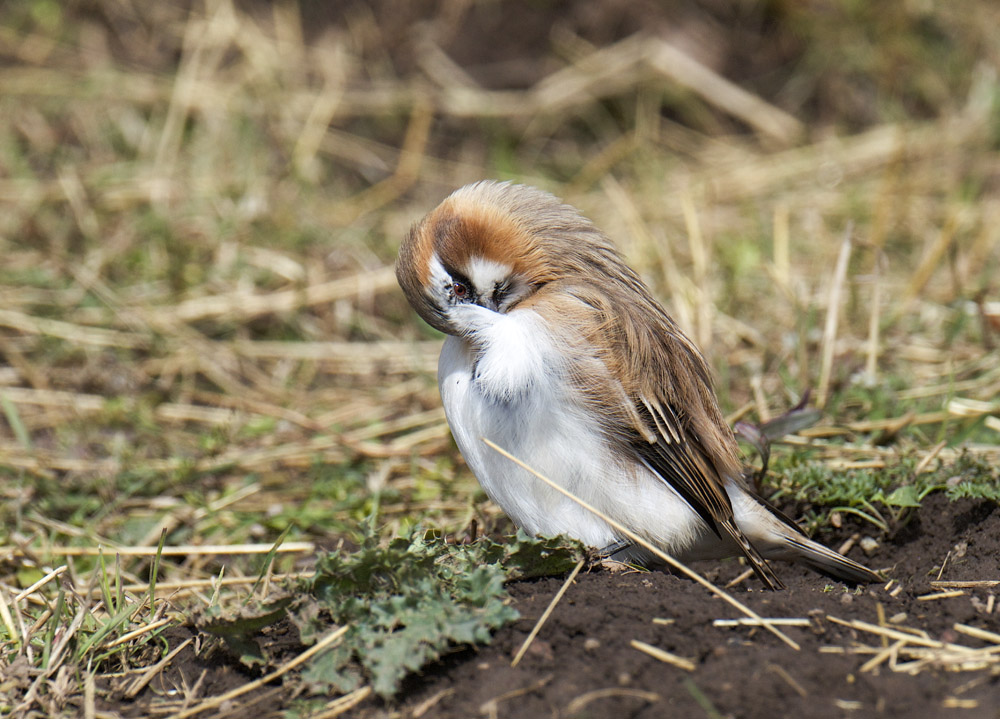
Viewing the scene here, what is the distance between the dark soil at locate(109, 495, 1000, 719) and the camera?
2.67m

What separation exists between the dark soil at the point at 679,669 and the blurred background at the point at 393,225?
4.00ft

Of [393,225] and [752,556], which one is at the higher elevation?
[393,225]

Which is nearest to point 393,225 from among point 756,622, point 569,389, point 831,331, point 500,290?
point 831,331

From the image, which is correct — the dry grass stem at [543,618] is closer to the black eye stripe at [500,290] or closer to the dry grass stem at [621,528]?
the dry grass stem at [621,528]

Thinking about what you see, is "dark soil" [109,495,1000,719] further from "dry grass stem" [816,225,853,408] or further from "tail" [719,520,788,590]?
"dry grass stem" [816,225,853,408]

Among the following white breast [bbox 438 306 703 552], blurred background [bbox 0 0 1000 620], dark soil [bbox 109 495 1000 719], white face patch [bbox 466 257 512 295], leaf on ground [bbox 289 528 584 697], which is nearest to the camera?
dark soil [bbox 109 495 1000 719]

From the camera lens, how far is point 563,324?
3.68 meters

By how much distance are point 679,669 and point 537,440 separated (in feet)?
3.60

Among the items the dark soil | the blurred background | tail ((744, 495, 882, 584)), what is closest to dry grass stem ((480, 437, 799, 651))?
the dark soil

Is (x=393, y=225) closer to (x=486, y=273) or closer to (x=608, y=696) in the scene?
(x=486, y=273)

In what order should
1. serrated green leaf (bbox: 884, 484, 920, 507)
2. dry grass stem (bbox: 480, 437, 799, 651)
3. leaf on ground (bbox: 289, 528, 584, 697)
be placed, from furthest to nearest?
serrated green leaf (bbox: 884, 484, 920, 507) → dry grass stem (bbox: 480, 437, 799, 651) → leaf on ground (bbox: 289, 528, 584, 697)

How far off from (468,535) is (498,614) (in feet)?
4.75

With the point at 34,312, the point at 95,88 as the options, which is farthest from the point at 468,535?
the point at 95,88

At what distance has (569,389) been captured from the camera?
12.0ft
